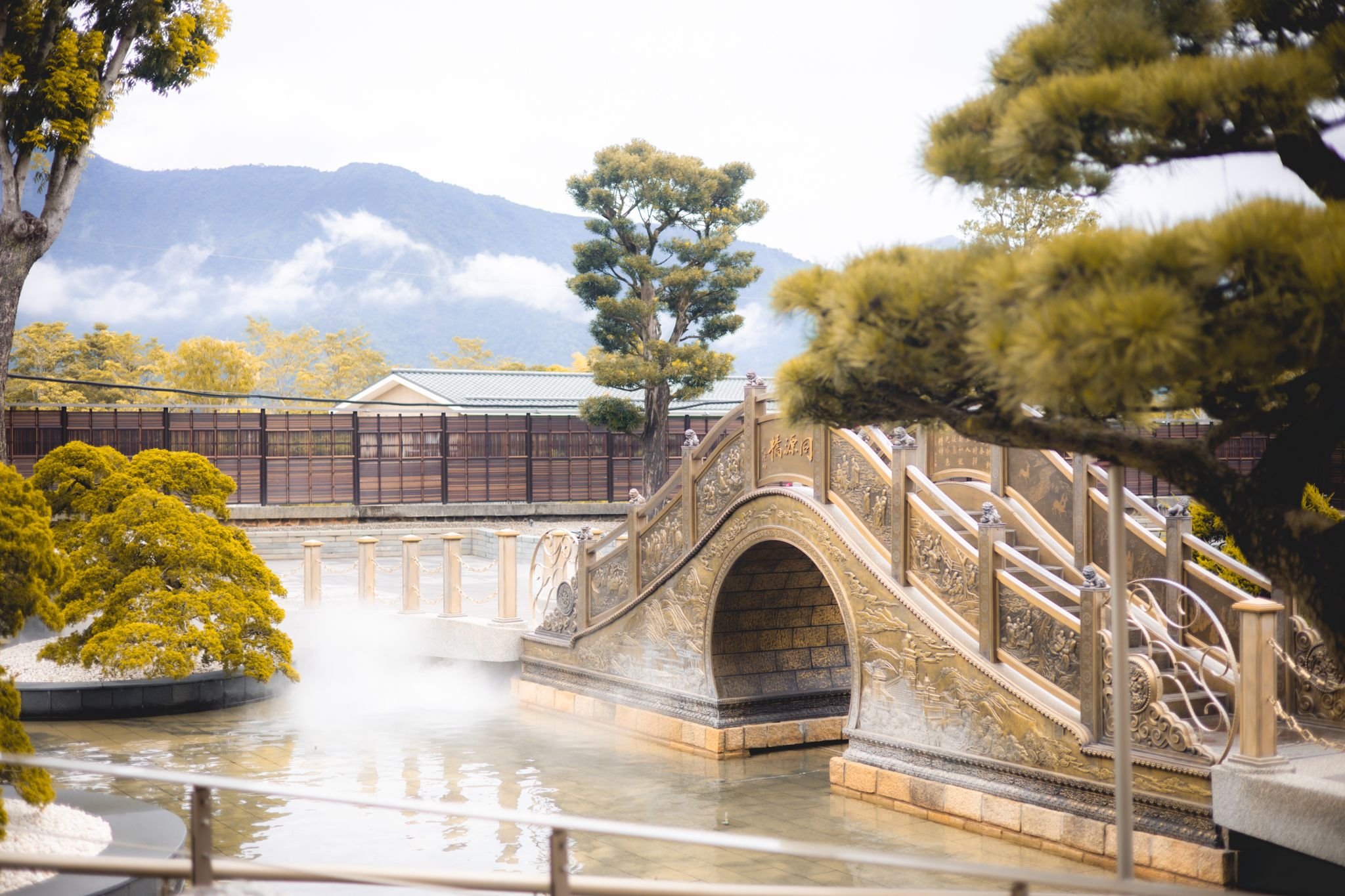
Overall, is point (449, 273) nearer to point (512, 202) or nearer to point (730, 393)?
point (512, 202)

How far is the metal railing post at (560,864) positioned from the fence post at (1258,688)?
434 centimetres

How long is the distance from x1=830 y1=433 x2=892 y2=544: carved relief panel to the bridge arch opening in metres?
1.07

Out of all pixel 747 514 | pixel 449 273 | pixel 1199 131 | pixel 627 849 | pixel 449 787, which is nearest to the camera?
pixel 1199 131

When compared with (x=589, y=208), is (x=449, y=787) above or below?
below

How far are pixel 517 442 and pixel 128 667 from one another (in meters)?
19.1

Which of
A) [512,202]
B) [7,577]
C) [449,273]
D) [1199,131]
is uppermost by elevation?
[512,202]

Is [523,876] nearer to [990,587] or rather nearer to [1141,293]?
[1141,293]

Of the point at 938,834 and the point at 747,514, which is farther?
the point at 747,514

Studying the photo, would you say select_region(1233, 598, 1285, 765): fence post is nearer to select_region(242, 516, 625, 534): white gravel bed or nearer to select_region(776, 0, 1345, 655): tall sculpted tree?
select_region(776, 0, 1345, 655): tall sculpted tree

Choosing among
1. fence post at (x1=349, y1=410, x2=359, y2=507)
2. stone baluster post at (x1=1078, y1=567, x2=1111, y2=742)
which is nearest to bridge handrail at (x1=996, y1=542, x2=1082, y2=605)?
stone baluster post at (x1=1078, y1=567, x2=1111, y2=742)

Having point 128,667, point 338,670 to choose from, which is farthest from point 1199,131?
point 338,670

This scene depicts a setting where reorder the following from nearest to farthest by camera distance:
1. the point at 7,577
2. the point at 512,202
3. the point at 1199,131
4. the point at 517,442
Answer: the point at 1199,131 → the point at 7,577 → the point at 517,442 → the point at 512,202

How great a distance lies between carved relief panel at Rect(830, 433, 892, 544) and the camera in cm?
932

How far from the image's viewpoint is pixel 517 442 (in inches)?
1195
